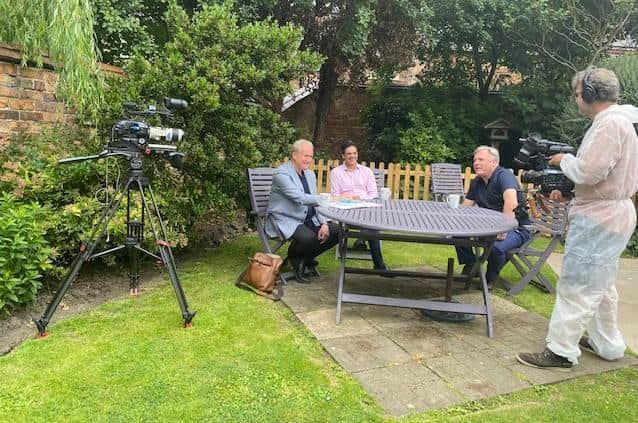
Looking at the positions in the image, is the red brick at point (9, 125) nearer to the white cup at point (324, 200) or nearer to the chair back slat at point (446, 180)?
the white cup at point (324, 200)

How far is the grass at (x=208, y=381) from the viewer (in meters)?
2.37

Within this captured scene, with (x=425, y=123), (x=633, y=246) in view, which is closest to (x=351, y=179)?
(x=633, y=246)

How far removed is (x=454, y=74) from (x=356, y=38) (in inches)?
170

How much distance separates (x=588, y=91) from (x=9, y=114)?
459 cm

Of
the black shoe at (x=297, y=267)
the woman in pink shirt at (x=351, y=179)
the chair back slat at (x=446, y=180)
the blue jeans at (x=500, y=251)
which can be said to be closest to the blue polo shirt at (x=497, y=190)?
the blue jeans at (x=500, y=251)

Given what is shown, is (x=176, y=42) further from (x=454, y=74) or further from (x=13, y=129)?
(x=454, y=74)

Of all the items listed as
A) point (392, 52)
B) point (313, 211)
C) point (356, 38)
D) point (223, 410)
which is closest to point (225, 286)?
point (313, 211)

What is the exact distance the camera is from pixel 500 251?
4297 mm

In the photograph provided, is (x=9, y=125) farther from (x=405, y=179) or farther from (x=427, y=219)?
(x=405, y=179)

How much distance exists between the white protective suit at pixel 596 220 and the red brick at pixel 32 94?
451 cm

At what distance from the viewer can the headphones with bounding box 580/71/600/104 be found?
8.82 feet

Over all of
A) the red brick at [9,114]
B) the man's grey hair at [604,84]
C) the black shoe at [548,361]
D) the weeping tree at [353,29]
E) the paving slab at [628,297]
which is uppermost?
the weeping tree at [353,29]

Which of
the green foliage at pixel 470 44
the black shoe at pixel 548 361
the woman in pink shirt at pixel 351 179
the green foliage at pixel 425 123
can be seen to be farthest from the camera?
the green foliage at pixel 425 123

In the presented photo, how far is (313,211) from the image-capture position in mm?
4727
